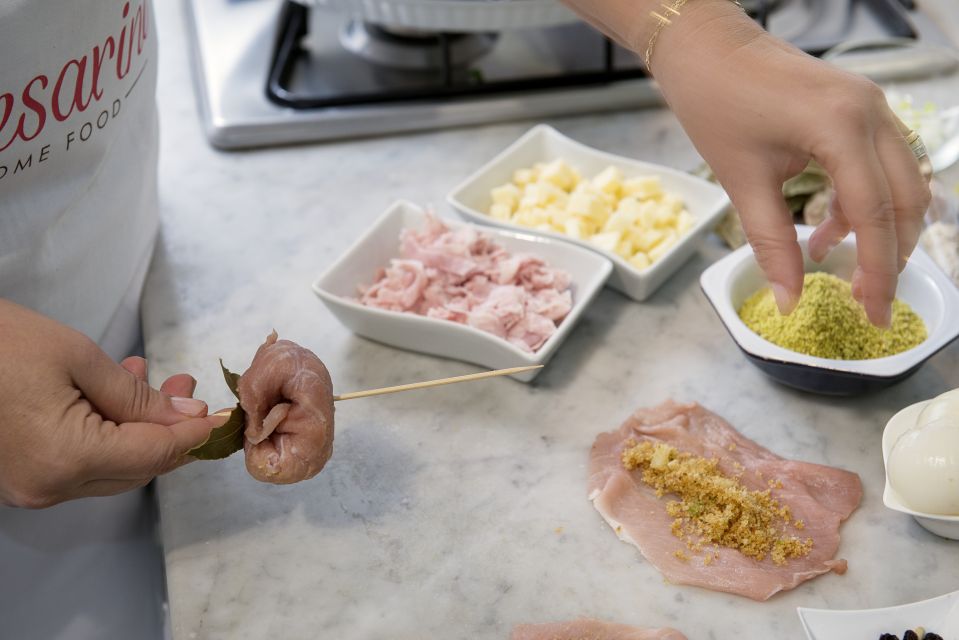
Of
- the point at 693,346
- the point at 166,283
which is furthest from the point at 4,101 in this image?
the point at 693,346

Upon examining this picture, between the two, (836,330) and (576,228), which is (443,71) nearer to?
(576,228)

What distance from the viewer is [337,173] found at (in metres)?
1.89

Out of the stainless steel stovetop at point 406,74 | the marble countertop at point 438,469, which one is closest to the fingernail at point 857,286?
the marble countertop at point 438,469

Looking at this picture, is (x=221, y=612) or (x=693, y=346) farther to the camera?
(x=693, y=346)

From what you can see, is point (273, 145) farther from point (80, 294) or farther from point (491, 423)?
point (491, 423)

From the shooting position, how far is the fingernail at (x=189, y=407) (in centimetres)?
113

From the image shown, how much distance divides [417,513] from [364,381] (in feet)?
0.91

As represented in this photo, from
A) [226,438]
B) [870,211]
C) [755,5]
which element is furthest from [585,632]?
[755,5]

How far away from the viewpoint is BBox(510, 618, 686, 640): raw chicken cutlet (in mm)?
1085

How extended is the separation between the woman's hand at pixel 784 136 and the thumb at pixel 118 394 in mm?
729

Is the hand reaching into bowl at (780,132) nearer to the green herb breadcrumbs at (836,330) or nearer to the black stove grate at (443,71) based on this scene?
the green herb breadcrumbs at (836,330)

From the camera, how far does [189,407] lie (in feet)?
3.73

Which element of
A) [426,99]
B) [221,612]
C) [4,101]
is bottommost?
[221,612]

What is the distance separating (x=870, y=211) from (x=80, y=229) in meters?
1.02
